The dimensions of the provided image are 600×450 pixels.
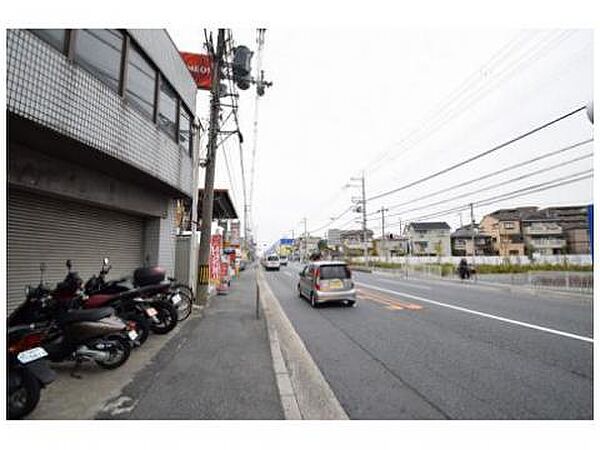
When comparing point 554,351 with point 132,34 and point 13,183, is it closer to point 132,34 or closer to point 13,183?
point 13,183

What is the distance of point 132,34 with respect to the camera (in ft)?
21.4

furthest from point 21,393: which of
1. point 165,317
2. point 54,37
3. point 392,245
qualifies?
point 392,245

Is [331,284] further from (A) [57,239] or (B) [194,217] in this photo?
(A) [57,239]

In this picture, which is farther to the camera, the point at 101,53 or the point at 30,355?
the point at 101,53

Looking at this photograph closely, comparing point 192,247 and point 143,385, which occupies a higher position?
point 192,247

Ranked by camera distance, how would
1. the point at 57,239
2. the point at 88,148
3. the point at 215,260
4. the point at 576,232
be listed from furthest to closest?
the point at 576,232 < the point at 215,260 < the point at 57,239 < the point at 88,148

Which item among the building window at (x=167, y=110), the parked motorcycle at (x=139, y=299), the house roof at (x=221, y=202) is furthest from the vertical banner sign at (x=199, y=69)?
the parked motorcycle at (x=139, y=299)

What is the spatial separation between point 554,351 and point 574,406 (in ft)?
7.93

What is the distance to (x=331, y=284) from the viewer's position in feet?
35.1

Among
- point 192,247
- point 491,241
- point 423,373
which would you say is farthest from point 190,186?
point 491,241

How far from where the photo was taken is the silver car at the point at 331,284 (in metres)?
10.5

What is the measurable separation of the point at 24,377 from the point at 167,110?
7.30 m

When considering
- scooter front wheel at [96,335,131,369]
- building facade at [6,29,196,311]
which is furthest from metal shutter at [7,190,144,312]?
scooter front wheel at [96,335,131,369]

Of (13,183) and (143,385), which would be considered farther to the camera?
(13,183)
